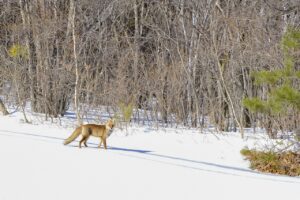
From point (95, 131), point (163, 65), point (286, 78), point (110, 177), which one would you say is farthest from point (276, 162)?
point (163, 65)

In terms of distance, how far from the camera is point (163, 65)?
60.5 feet

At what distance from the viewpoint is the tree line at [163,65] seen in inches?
686

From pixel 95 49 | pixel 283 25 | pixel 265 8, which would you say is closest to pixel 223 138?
pixel 283 25

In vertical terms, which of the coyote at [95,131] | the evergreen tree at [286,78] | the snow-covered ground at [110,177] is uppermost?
the evergreen tree at [286,78]

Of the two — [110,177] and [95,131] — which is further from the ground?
[95,131]

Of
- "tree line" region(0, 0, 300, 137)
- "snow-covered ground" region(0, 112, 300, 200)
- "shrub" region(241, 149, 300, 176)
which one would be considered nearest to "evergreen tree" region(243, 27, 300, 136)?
"shrub" region(241, 149, 300, 176)

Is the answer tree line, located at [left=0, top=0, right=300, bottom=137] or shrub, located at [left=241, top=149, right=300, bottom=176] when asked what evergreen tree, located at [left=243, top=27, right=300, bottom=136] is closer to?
shrub, located at [left=241, top=149, right=300, bottom=176]

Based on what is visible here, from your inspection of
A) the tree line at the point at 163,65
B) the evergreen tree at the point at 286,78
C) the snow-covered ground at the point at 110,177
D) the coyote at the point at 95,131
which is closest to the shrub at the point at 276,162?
the snow-covered ground at the point at 110,177

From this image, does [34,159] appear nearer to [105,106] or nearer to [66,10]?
[105,106]

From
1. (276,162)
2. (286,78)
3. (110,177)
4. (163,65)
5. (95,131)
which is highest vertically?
(163,65)

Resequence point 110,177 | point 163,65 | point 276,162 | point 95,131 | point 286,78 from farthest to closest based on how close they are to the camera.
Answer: point 163,65, point 286,78, point 276,162, point 95,131, point 110,177

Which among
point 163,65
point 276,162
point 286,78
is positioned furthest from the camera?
point 163,65

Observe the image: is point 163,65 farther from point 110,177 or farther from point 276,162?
point 110,177

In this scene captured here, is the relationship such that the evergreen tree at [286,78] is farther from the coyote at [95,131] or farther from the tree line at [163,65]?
the tree line at [163,65]
